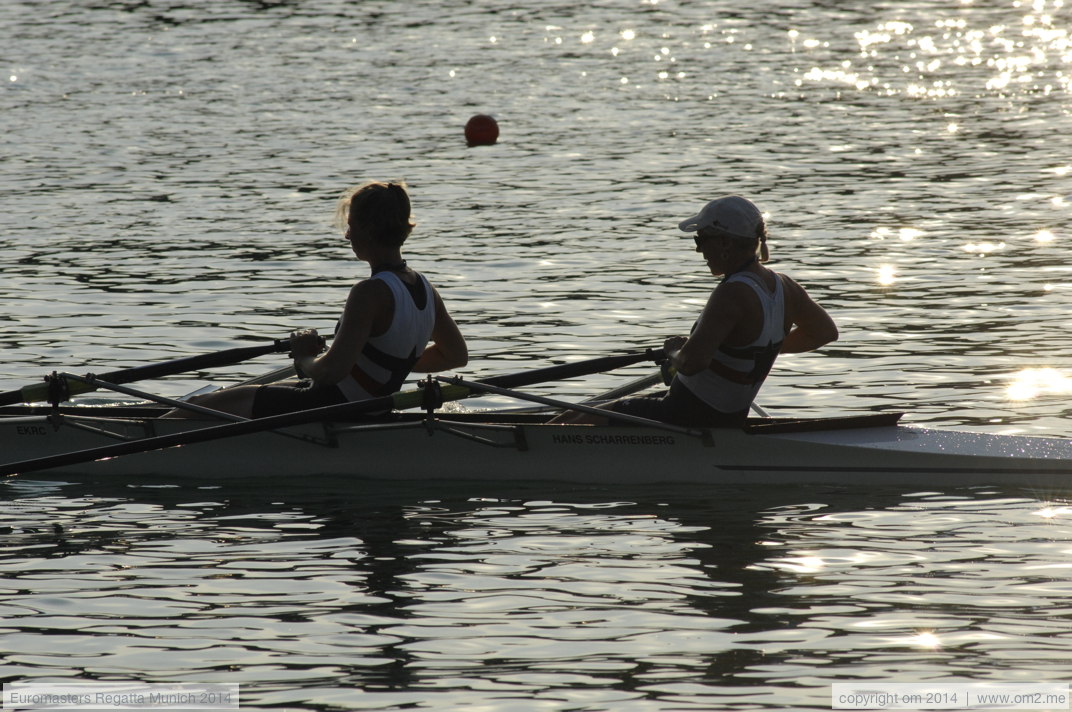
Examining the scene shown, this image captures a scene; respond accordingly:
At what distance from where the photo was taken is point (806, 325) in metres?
9.13

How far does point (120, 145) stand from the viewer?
1001 inches

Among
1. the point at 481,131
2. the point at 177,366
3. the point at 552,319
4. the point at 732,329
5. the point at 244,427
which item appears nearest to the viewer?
the point at 732,329

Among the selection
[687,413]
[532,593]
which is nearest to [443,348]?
[687,413]

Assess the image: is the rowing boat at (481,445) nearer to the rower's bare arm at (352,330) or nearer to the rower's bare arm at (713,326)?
the rower's bare arm at (352,330)

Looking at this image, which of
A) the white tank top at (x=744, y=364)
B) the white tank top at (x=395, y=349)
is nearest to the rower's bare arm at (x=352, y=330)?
the white tank top at (x=395, y=349)

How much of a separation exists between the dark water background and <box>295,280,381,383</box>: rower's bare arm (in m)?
0.80

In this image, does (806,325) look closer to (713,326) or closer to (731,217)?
(713,326)

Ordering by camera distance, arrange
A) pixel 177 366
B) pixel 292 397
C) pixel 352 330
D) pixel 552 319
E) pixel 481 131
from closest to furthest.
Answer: pixel 352 330
pixel 292 397
pixel 177 366
pixel 552 319
pixel 481 131

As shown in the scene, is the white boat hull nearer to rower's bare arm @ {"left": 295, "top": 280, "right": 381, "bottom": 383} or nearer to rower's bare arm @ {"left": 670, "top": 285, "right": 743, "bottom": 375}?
rower's bare arm @ {"left": 670, "top": 285, "right": 743, "bottom": 375}

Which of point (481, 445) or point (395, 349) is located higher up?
point (395, 349)

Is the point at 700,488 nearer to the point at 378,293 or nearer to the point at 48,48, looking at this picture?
the point at 378,293

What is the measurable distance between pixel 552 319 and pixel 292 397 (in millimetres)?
5278

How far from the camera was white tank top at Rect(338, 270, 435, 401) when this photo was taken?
29.4 ft

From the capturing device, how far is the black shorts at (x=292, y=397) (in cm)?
933
